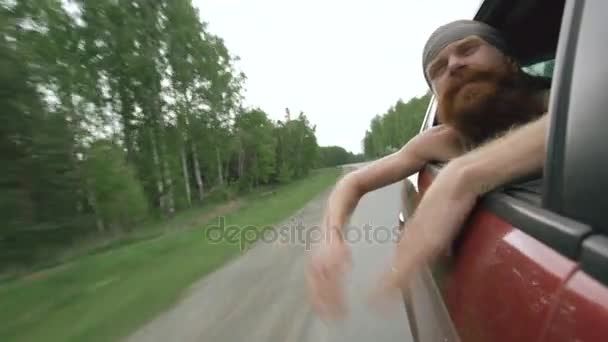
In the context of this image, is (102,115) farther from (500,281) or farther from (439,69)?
(500,281)

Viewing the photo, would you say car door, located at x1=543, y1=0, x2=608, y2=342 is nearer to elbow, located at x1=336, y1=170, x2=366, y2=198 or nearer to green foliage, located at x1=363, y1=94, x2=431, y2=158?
elbow, located at x1=336, y1=170, x2=366, y2=198

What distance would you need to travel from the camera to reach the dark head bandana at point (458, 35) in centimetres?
175

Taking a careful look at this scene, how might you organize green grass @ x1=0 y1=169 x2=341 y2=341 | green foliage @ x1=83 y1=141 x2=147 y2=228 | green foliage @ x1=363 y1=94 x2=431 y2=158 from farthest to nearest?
green foliage @ x1=363 y1=94 x2=431 y2=158 < green foliage @ x1=83 y1=141 x2=147 y2=228 < green grass @ x1=0 y1=169 x2=341 y2=341

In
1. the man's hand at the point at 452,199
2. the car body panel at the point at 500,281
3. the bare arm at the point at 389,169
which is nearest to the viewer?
the car body panel at the point at 500,281

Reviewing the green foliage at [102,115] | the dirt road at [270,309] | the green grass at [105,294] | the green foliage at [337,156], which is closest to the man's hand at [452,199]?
the dirt road at [270,309]

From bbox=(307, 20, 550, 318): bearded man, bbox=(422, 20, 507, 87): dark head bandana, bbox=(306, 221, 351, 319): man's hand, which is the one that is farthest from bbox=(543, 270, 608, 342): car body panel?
bbox=(422, 20, 507, 87): dark head bandana

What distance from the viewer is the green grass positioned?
13.0ft

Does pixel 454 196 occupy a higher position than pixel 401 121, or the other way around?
pixel 401 121

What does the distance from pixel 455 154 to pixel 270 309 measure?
273cm

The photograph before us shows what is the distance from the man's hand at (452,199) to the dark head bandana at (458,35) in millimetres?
703

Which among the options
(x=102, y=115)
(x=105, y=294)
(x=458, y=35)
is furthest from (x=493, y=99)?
(x=102, y=115)

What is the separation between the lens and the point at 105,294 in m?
5.25

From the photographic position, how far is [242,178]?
48.3 m

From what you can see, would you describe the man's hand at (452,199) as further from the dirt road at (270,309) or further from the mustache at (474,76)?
the dirt road at (270,309)
